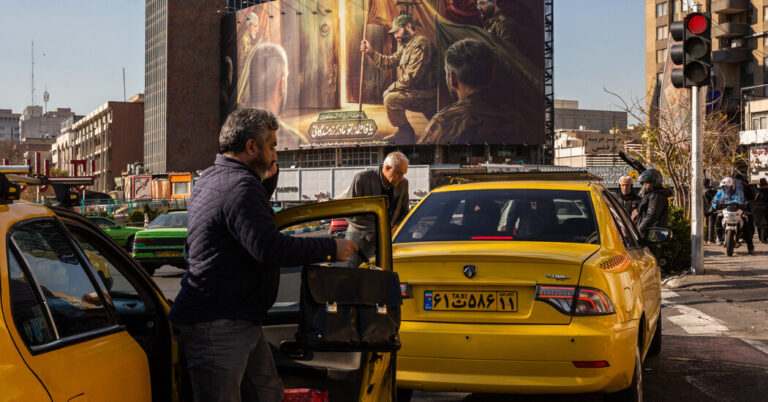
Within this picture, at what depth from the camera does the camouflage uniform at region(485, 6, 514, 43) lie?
9044 centimetres

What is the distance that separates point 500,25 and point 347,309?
90.2 metres

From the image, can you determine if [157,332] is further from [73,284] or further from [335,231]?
[335,231]

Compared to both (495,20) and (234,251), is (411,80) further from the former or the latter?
(234,251)

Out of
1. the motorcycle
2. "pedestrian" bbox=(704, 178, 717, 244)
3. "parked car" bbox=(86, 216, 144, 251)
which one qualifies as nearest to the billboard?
"pedestrian" bbox=(704, 178, 717, 244)

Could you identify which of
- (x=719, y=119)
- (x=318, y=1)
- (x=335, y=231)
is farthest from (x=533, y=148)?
(x=335, y=231)

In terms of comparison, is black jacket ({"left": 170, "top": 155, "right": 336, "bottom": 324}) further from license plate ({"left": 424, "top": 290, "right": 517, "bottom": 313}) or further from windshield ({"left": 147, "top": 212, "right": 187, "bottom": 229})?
windshield ({"left": 147, "top": 212, "right": 187, "bottom": 229})

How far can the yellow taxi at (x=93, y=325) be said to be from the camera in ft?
7.20

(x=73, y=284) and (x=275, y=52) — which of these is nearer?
(x=73, y=284)

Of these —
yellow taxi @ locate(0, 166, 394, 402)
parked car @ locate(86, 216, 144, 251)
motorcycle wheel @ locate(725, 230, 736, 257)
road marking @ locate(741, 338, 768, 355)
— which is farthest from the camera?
parked car @ locate(86, 216, 144, 251)

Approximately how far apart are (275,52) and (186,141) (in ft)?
71.2

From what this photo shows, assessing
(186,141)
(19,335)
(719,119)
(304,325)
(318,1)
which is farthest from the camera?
(186,141)

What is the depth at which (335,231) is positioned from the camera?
6453 millimetres

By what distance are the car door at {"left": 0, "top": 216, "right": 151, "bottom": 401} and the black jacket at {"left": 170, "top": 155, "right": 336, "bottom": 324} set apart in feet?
1.00

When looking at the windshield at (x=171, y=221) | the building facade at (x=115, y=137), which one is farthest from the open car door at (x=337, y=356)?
the building facade at (x=115, y=137)
